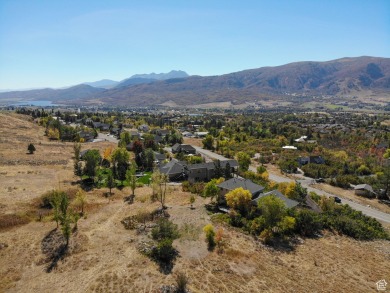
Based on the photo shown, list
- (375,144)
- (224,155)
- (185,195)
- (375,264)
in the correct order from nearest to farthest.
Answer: (375,264)
(185,195)
(224,155)
(375,144)

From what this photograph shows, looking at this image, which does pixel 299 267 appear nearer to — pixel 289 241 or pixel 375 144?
pixel 289 241

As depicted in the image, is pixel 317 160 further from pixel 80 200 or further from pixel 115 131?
pixel 115 131

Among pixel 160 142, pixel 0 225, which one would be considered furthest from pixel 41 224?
pixel 160 142

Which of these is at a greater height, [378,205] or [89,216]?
[89,216]

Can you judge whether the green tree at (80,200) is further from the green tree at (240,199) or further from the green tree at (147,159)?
the green tree at (147,159)

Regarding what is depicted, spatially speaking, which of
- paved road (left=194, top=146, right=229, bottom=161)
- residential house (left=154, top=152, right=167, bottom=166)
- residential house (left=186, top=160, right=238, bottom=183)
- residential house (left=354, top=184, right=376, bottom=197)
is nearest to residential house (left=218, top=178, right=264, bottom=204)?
residential house (left=186, top=160, right=238, bottom=183)

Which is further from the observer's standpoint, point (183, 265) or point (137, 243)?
point (137, 243)
